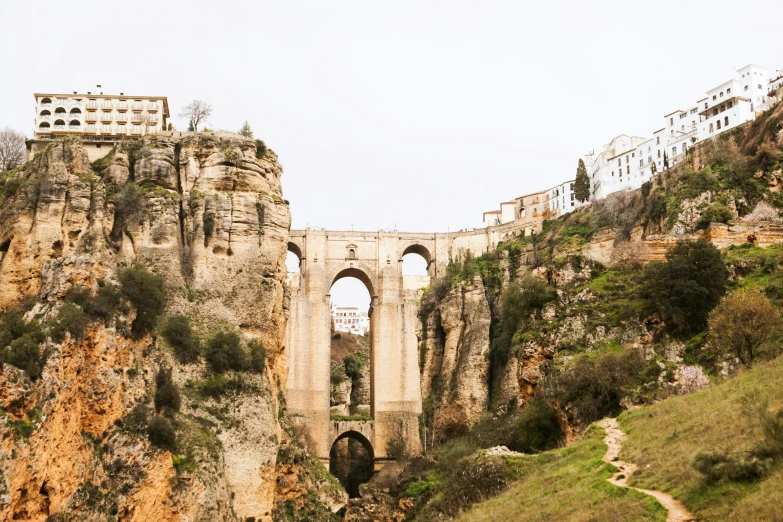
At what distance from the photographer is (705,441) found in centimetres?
2347

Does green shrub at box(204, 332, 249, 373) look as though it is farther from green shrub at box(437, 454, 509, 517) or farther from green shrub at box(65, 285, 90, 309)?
green shrub at box(437, 454, 509, 517)

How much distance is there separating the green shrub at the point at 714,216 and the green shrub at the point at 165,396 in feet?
91.8

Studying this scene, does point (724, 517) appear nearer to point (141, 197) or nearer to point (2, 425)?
point (2, 425)

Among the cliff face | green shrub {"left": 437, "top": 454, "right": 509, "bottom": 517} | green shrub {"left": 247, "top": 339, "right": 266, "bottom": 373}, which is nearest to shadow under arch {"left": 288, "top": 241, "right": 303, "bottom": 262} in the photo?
the cliff face

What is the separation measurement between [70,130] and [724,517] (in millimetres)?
50796

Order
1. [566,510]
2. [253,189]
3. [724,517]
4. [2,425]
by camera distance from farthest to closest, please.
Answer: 1. [253,189]
2. [2,425]
3. [566,510]
4. [724,517]

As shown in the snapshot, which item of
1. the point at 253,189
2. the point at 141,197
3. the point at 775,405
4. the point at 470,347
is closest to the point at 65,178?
the point at 141,197

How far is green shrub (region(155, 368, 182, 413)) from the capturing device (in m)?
39.5

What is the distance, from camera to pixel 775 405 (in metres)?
22.1

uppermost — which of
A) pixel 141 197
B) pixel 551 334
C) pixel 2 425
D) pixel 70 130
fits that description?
pixel 70 130

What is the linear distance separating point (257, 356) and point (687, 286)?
19359 millimetres

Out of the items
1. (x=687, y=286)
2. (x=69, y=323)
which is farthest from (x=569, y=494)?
(x=69, y=323)

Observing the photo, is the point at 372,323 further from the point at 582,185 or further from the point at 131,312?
the point at 131,312

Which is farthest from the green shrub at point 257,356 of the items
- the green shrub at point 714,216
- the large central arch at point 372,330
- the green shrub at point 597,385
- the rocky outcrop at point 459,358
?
the green shrub at point 714,216
